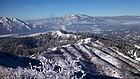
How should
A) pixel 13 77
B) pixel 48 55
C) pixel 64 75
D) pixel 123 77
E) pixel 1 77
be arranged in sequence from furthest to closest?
1. pixel 48 55
2. pixel 123 77
3. pixel 1 77
4. pixel 13 77
5. pixel 64 75

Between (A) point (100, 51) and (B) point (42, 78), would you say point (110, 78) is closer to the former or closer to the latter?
Answer: (A) point (100, 51)

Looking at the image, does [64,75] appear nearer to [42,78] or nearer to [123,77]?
[42,78]

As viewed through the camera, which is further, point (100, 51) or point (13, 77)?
point (100, 51)

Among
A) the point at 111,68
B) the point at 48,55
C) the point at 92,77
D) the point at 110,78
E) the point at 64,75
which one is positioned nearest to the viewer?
the point at 64,75

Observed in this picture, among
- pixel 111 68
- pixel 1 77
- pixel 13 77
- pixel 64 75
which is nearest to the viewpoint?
pixel 64 75

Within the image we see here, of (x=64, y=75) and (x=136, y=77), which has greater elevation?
(x=64, y=75)

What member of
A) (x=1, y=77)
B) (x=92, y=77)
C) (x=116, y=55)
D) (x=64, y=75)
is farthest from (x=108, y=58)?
(x=64, y=75)

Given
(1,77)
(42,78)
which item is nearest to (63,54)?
(1,77)

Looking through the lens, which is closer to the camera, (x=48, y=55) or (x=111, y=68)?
(x=111, y=68)

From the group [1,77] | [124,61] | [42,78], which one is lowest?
[124,61]
